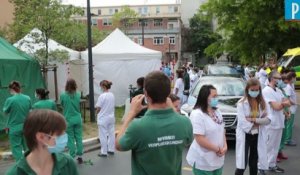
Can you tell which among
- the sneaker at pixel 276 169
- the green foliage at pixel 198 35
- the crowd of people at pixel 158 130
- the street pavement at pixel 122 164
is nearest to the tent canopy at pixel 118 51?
the street pavement at pixel 122 164

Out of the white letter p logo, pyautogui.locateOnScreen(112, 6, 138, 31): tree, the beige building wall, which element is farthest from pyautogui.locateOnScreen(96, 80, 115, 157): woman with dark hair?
pyautogui.locateOnScreen(112, 6, 138, 31): tree

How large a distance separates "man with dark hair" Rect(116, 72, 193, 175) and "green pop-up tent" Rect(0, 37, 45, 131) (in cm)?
995

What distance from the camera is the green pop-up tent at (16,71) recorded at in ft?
43.9

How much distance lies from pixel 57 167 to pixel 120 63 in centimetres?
1736

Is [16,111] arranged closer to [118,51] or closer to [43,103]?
[43,103]

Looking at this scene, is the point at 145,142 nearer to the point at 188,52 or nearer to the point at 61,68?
the point at 61,68

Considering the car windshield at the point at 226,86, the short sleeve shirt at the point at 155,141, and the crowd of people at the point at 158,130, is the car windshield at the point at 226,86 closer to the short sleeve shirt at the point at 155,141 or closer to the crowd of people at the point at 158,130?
the crowd of people at the point at 158,130

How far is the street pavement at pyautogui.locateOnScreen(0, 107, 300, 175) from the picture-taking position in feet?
28.8

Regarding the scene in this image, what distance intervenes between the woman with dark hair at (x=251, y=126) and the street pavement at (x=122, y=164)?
141 cm

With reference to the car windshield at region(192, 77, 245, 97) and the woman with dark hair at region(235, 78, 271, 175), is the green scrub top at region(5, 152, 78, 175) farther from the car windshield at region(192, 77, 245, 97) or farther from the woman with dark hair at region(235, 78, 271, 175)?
the car windshield at region(192, 77, 245, 97)

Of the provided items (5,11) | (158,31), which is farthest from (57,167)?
(158,31)

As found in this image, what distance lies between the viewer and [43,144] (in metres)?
2.83

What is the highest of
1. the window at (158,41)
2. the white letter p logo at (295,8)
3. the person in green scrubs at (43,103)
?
the window at (158,41)

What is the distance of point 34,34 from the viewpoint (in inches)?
623
